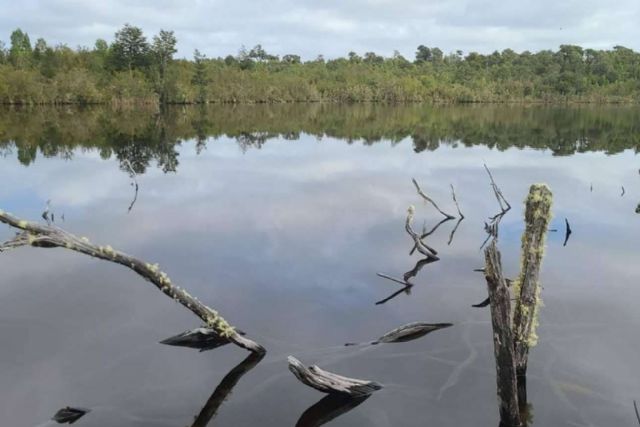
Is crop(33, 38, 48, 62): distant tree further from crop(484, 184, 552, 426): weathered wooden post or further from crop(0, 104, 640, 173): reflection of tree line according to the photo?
crop(484, 184, 552, 426): weathered wooden post

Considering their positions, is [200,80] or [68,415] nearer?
[68,415]

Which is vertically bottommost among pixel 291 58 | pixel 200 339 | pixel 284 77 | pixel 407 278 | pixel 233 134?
pixel 200 339

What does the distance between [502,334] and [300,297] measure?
552 cm

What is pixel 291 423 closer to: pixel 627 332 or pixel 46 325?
pixel 46 325

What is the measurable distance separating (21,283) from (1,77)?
7154 centimetres

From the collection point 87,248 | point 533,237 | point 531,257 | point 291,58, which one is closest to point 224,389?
point 87,248

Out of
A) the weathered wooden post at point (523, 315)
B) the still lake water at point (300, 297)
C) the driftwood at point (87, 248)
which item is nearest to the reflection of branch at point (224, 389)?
the still lake water at point (300, 297)

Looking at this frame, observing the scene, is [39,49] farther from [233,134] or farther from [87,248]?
[87,248]

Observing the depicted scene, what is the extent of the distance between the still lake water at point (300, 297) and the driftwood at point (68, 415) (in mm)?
121

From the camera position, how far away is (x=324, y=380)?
A: 7664mm

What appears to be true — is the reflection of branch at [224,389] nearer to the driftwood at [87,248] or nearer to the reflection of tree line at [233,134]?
the driftwood at [87,248]

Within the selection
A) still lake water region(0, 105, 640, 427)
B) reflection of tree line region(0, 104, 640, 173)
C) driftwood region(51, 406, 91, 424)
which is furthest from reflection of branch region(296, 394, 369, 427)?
reflection of tree line region(0, 104, 640, 173)

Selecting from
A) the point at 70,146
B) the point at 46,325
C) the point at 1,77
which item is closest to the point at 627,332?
the point at 46,325

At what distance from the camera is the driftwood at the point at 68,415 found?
736cm
